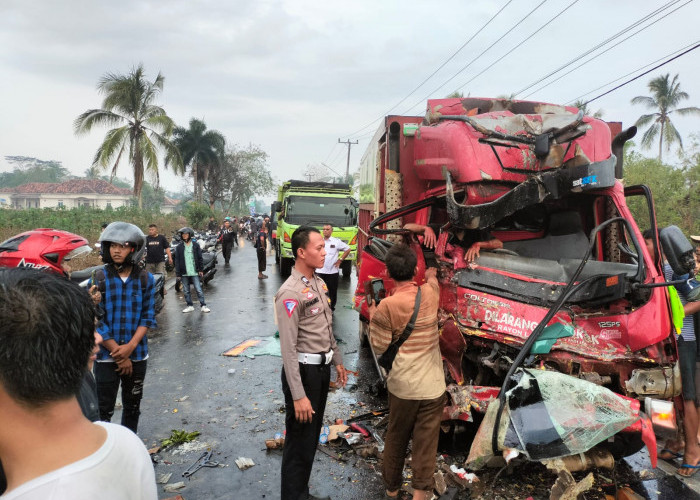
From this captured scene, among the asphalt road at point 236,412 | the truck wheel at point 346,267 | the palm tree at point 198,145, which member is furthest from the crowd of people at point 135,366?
the palm tree at point 198,145

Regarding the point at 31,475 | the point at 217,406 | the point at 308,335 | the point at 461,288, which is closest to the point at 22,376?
the point at 31,475

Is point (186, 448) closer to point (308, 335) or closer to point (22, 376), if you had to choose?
Answer: point (308, 335)

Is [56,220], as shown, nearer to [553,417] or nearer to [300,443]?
[300,443]

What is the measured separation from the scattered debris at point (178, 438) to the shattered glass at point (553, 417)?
8.20 ft

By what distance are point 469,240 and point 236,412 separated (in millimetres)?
2932

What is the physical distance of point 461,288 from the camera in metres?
3.70

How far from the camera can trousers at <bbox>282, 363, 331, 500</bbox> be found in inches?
114

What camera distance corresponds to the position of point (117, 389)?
3373mm

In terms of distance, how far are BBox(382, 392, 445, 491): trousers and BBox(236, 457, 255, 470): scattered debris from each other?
1.19 meters

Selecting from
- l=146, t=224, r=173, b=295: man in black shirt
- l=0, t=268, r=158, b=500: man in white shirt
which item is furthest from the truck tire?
l=0, t=268, r=158, b=500: man in white shirt

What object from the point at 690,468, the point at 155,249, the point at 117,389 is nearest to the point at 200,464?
the point at 117,389

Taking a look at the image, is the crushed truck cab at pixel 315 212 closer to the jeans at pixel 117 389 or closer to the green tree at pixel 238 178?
the jeans at pixel 117 389

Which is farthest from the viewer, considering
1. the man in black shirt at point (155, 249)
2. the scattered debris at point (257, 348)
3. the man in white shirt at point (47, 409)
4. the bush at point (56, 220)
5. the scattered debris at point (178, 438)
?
the bush at point (56, 220)

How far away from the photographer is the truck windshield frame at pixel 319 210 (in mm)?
13391
